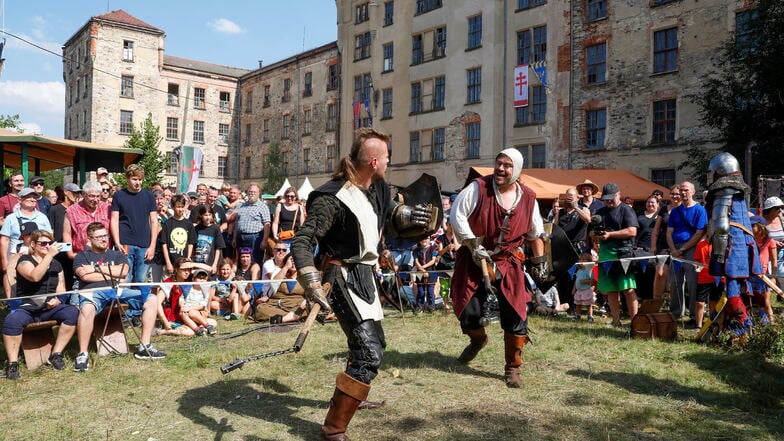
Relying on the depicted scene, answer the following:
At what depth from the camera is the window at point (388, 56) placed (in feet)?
110

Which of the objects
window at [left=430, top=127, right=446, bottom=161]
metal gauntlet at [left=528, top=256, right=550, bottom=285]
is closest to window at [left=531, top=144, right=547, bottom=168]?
window at [left=430, top=127, right=446, bottom=161]

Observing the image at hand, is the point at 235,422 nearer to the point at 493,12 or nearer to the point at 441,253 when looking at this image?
the point at 441,253

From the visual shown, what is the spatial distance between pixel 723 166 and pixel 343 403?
4305mm

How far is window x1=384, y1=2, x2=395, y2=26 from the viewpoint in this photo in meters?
33.8

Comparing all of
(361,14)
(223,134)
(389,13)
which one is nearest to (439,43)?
(389,13)

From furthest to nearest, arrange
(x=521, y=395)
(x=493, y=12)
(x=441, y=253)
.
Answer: (x=493, y=12)
(x=441, y=253)
(x=521, y=395)

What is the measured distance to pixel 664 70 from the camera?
72.8 feet

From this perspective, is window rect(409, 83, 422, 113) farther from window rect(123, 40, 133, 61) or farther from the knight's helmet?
the knight's helmet

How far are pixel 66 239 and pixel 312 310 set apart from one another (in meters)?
5.08

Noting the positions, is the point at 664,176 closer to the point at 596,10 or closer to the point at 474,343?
the point at 596,10

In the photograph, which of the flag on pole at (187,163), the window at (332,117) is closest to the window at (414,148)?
the window at (332,117)

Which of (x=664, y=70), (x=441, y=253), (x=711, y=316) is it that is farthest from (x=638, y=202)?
(x=711, y=316)

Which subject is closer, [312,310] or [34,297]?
[312,310]

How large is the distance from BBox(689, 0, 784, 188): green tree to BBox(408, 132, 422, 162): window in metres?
15.3
